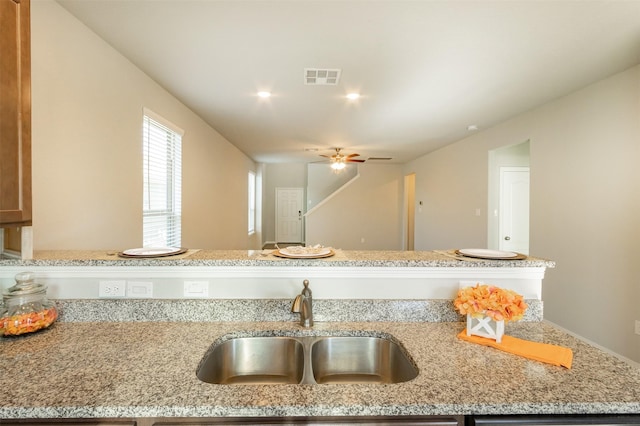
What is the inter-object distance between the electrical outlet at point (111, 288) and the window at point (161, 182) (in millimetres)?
1621

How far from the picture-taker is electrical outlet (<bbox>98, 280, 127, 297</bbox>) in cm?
137

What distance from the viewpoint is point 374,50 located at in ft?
7.79

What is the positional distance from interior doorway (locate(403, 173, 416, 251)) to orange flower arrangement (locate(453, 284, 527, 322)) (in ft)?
24.5

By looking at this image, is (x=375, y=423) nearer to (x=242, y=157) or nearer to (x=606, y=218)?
(x=606, y=218)

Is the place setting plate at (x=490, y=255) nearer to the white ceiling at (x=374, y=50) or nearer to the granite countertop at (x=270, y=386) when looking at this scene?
the granite countertop at (x=270, y=386)

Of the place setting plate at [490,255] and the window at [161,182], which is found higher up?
the window at [161,182]

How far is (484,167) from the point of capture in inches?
193

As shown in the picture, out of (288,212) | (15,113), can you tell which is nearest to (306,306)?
(15,113)

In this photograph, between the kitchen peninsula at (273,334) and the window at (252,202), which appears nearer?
the kitchen peninsula at (273,334)

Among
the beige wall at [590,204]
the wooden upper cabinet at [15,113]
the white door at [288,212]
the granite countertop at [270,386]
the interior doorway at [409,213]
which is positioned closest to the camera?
the granite countertop at [270,386]

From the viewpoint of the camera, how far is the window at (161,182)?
2.95 meters

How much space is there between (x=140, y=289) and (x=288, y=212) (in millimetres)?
8956

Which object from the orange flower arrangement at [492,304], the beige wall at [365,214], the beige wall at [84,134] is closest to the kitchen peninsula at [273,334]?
the orange flower arrangement at [492,304]

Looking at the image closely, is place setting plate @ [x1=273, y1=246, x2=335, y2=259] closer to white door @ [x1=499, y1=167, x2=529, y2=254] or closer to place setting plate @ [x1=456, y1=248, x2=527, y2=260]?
place setting plate @ [x1=456, y1=248, x2=527, y2=260]
